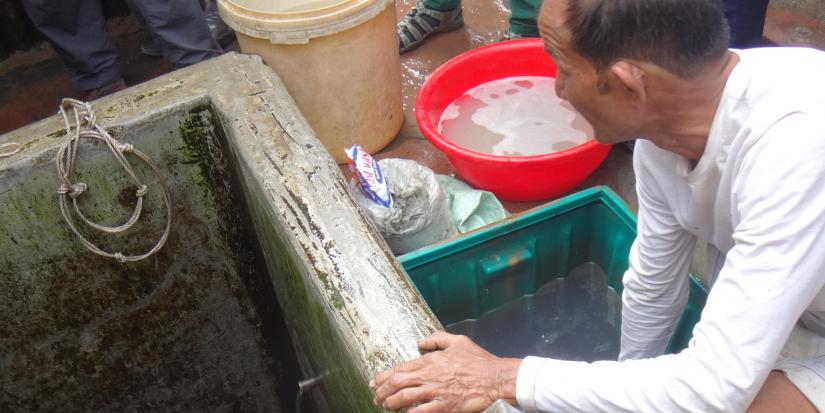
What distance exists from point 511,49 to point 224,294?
5.38 feet

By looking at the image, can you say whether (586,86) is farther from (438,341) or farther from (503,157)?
(503,157)

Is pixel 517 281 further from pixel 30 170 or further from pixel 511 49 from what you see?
pixel 30 170

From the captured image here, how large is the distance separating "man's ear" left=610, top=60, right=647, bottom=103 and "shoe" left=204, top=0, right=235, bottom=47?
10.8 ft

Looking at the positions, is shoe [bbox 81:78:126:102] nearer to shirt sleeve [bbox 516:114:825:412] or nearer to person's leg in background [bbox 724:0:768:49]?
person's leg in background [bbox 724:0:768:49]

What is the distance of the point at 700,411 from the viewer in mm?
1261

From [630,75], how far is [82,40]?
10.8ft

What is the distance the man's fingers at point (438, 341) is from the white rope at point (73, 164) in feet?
3.85

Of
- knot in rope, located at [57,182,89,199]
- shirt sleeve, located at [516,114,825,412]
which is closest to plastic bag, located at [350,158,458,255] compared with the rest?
knot in rope, located at [57,182,89,199]

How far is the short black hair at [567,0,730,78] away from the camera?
119cm

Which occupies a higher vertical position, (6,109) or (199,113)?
(199,113)

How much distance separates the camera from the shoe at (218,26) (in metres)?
4.11

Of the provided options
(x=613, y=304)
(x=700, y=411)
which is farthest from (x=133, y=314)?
(x=700, y=411)

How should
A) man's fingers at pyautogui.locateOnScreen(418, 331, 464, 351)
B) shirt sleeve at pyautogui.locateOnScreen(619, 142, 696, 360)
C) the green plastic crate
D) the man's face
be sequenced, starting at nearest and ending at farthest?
1. the man's face
2. man's fingers at pyautogui.locateOnScreen(418, 331, 464, 351)
3. shirt sleeve at pyautogui.locateOnScreen(619, 142, 696, 360)
4. the green plastic crate

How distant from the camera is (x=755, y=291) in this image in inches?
46.6
